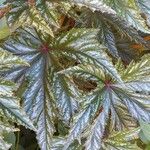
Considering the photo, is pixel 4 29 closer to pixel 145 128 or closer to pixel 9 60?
pixel 9 60

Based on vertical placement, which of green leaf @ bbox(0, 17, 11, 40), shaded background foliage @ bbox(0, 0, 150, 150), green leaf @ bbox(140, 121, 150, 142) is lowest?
green leaf @ bbox(140, 121, 150, 142)

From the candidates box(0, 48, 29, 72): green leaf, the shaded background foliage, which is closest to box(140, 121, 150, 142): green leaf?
the shaded background foliage

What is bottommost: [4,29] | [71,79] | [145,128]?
[145,128]

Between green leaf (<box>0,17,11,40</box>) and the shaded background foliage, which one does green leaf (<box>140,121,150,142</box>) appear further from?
green leaf (<box>0,17,11,40</box>)

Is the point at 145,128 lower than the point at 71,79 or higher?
lower

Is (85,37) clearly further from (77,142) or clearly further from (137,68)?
(77,142)

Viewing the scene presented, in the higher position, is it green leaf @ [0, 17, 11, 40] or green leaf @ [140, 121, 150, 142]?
green leaf @ [0, 17, 11, 40]

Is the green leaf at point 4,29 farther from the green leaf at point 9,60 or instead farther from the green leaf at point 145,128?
the green leaf at point 145,128

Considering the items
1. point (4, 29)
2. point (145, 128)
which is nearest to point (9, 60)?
point (4, 29)

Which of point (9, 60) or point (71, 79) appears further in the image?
point (71, 79)

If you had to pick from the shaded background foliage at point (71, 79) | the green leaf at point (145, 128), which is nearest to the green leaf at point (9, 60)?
the shaded background foliage at point (71, 79)

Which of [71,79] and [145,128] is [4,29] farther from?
[145,128]
